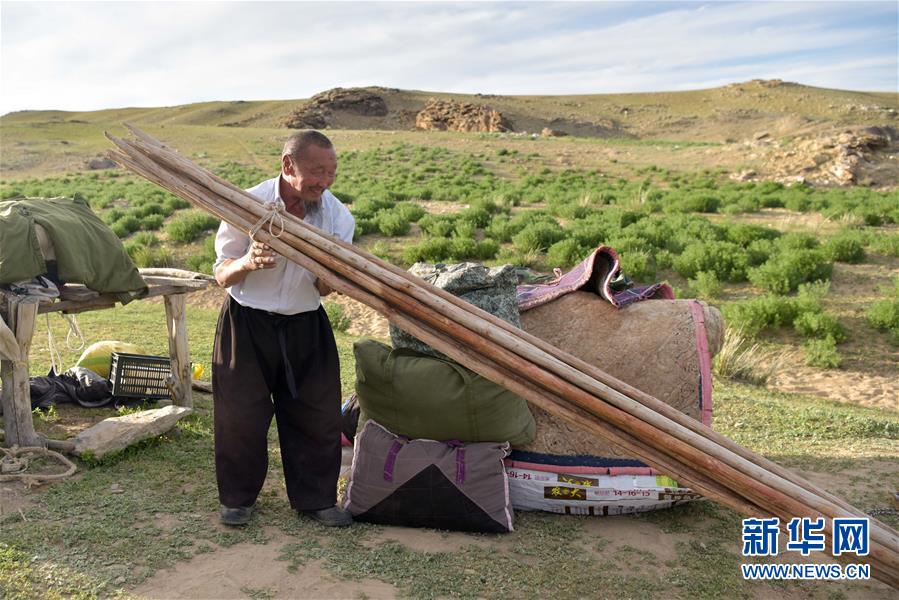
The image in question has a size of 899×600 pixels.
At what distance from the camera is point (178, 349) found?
17.1 feet

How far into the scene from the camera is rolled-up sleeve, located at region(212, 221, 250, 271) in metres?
3.46

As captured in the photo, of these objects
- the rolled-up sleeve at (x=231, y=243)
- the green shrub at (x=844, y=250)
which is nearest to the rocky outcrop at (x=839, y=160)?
the green shrub at (x=844, y=250)

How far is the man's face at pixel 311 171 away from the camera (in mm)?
3300

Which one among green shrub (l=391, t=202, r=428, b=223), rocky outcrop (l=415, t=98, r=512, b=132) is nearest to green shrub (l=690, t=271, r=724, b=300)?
green shrub (l=391, t=202, r=428, b=223)

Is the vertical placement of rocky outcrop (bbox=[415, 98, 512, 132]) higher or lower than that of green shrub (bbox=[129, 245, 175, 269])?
higher

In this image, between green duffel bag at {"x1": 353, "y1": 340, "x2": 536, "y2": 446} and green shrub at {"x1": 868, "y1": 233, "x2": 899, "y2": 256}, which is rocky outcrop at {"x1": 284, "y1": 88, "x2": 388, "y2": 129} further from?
green duffel bag at {"x1": 353, "y1": 340, "x2": 536, "y2": 446}

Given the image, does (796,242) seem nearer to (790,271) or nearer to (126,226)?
(790,271)

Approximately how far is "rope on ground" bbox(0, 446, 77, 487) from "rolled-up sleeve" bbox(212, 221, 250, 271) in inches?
64.9

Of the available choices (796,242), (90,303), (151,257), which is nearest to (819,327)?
(796,242)

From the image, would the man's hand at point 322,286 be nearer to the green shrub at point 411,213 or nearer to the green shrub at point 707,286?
the green shrub at point 707,286

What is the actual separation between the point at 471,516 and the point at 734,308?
650cm

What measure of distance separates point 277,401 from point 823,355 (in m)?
6.66

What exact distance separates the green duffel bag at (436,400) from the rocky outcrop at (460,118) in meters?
57.2

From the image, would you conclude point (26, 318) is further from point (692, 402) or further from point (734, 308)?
point (734, 308)
